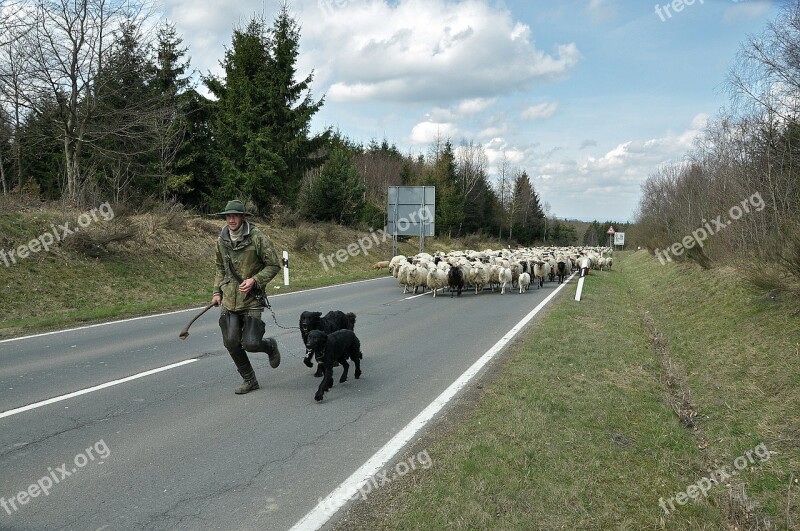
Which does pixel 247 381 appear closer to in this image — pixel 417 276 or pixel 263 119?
pixel 417 276

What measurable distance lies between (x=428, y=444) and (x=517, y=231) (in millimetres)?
80219

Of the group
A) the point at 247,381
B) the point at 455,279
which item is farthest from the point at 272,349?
the point at 455,279

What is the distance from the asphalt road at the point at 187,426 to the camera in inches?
149

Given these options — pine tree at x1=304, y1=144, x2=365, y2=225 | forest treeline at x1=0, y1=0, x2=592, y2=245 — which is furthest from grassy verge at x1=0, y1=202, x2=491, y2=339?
pine tree at x1=304, y1=144, x2=365, y2=225

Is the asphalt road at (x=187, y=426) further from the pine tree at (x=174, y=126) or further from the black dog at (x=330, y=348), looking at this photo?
the pine tree at (x=174, y=126)

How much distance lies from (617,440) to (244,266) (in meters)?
4.37

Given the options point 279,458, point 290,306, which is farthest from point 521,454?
point 290,306

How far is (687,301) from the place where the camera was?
592 inches

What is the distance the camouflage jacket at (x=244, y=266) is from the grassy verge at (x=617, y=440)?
2.65 meters

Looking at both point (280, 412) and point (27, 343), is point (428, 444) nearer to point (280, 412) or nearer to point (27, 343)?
point (280, 412)

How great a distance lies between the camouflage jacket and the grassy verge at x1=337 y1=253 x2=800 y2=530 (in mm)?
2647

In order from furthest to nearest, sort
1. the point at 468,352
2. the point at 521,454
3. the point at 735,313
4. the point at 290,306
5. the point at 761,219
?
the point at 761,219 < the point at 290,306 < the point at 735,313 < the point at 468,352 < the point at 521,454

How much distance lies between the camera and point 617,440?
16.7 feet

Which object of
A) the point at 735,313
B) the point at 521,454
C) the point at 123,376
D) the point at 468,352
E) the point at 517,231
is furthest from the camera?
the point at 517,231
